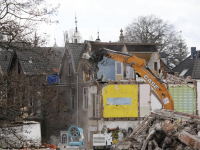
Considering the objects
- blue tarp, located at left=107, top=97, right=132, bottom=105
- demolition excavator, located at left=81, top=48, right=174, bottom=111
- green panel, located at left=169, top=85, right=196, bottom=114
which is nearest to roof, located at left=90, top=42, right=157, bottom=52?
green panel, located at left=169, top=85, right=196, bottom=114

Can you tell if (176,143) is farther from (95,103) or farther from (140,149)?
(95,103)

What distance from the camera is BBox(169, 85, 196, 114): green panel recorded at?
29609 mm

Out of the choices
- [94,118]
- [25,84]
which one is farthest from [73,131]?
[25,84]

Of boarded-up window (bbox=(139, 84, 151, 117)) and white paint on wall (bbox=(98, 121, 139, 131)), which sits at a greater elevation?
boarded-up window (bbox=(139, 84, 151, 117))

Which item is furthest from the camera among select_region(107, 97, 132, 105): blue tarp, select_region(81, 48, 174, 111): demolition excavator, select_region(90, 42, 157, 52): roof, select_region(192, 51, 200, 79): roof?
select_region(192, 51, 200, 79): roof

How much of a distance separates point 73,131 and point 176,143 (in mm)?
7680

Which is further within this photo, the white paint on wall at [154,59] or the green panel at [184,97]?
the white paint on wall at [154,59]

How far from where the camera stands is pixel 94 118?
2875cm

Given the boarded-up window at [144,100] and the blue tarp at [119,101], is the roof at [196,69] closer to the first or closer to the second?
the boarded-up window at [144,100]

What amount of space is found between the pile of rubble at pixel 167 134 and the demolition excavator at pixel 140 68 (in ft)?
2.05

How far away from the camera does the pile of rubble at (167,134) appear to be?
17.0 m

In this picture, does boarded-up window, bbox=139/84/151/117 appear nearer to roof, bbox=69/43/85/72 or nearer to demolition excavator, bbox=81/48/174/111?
roof, bbox=69/43/85/72

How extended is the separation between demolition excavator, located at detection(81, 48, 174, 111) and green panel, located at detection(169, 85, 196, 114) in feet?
30.1

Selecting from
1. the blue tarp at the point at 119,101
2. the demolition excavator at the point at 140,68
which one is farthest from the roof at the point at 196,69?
the demolition excavator at the point at 140,68
